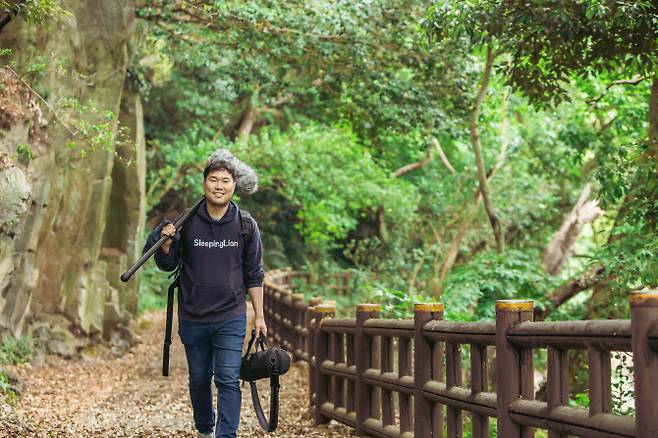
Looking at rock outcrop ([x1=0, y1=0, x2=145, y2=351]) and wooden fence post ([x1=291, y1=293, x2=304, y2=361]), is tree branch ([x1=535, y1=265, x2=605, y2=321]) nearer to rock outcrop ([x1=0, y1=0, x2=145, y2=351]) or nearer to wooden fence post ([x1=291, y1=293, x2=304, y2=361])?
wooden fence post ([x1=291, y1=293, x2=304, y2=361])

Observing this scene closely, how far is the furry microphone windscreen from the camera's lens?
6305 mm

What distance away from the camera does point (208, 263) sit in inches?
249

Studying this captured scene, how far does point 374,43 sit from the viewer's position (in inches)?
594

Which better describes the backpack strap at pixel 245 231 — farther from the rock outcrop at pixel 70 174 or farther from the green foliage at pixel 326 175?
the green foliage at pixel 326 175

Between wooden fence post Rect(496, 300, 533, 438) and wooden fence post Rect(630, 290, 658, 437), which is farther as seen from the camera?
wooden fence post Rect(496, 300, 533, 438)

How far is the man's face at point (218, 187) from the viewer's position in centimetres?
626

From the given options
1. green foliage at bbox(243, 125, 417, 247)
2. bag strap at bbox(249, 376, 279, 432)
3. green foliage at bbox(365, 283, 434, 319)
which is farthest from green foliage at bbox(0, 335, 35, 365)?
green foliage at bbox(243, 125, 417, 247)

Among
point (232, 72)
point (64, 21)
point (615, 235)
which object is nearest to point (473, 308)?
point (615, 235)

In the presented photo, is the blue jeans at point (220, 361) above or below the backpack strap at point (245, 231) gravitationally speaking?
below

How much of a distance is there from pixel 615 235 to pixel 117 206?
939 cm

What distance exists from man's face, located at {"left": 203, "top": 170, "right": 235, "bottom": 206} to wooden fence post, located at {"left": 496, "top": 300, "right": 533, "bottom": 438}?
1987 mm

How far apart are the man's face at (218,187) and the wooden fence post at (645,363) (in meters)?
3.09

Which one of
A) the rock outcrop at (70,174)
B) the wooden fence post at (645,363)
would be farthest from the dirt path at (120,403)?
the wooden fence post at (645,363)

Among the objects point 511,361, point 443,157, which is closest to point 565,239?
point 443,157
